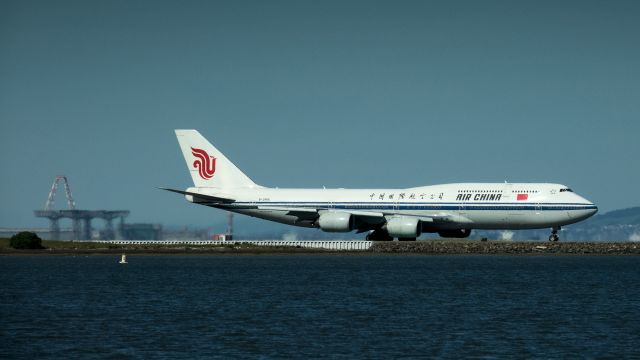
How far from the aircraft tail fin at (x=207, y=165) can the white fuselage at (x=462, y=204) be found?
6564 mm

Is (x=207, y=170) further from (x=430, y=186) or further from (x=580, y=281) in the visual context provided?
(x=580, y=281)

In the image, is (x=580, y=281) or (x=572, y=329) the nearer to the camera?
(x=572, y=329)

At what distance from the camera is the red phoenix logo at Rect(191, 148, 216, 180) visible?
379 feet

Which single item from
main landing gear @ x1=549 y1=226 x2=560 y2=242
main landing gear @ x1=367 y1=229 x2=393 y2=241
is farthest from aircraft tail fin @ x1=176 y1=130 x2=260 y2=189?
main landing gear @ x1=549 y1=226 x2=560 y2=242

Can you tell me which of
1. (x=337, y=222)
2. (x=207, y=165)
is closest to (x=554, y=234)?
(x=337, y=222)

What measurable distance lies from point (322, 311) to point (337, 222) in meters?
51.4

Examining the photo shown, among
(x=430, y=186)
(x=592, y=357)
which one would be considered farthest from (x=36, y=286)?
(x=430, y=186)

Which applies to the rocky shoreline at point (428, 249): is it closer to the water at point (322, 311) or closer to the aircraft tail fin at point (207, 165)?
the aircraft tail fin at point (207, 165)

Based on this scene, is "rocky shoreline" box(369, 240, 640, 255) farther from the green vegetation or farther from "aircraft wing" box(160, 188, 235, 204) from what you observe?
the green vegetation

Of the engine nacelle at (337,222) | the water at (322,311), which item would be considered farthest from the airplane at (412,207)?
the water at (322,311)

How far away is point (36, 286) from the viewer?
67312 millimetres

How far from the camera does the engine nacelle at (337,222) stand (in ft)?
339

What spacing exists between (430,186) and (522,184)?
8708 mm

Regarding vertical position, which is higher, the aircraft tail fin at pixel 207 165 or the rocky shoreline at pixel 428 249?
the aircraft tail fin at pixel 207 165
